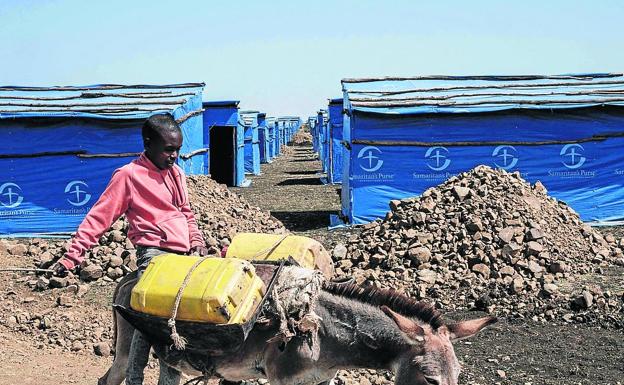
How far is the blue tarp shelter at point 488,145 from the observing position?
14.3 meters

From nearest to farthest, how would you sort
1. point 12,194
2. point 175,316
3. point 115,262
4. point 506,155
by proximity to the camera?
point 175,316
point 115,262
point 12,194
point 506,155

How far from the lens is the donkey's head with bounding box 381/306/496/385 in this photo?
314cm

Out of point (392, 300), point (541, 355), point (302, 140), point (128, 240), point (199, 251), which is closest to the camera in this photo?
point (392, 300)

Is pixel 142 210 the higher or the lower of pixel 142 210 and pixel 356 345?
the higher

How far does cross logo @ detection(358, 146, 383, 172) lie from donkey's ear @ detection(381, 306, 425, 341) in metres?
11.2

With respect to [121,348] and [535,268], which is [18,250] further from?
[121,348]

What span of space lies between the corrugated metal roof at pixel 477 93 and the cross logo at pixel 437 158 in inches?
30.7

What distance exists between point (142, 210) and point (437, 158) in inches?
431

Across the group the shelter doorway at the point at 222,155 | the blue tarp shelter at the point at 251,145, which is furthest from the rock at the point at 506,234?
the blue tarp shelter at the point at 251,145

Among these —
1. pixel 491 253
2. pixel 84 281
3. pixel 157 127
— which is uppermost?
pixel 157 127

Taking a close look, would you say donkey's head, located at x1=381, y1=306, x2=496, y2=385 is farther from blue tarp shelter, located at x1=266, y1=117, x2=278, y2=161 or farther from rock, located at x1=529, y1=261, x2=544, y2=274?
blue tarp shelter, located at x1=266, y1=117, x2=278, y2=161

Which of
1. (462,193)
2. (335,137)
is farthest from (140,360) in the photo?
(335,137)

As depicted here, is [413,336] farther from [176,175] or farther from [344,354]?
[176,175]

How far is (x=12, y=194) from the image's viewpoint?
45.9 ft
